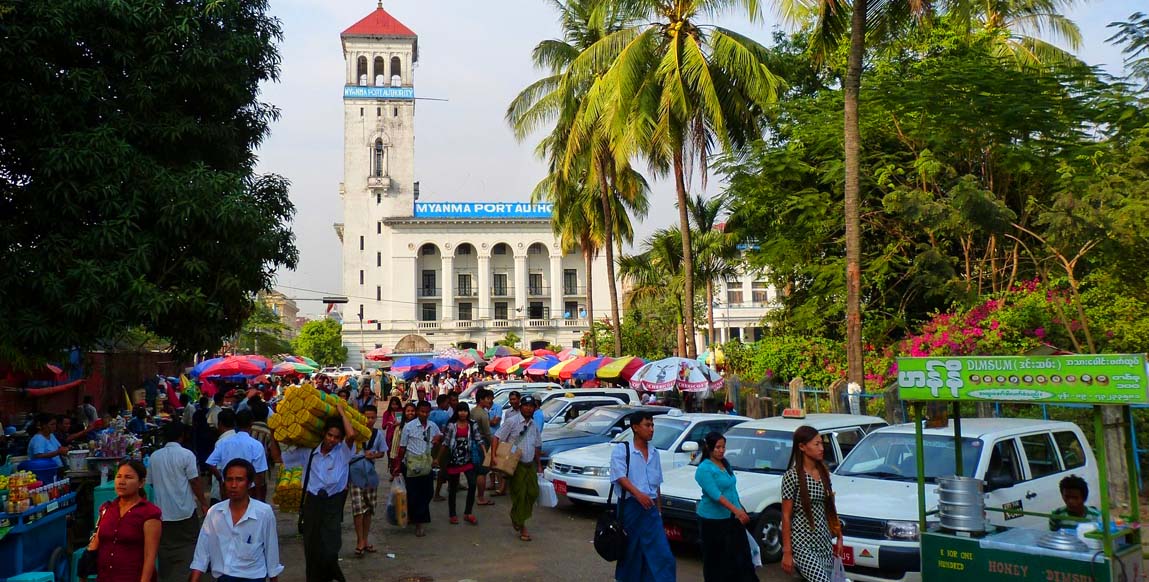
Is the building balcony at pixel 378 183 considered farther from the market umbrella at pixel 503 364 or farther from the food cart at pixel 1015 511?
the food cart at pixel 1015 511

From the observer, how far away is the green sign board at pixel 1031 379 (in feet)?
16.0

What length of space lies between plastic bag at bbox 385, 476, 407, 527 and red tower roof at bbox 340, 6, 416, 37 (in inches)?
2859

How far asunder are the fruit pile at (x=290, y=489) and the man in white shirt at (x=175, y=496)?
66.7 inches

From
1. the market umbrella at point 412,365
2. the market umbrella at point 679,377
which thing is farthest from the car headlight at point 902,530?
the market umbrella at point 412,365

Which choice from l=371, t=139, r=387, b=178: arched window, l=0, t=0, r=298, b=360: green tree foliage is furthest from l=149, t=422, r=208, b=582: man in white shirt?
l=371, t=139, r=387, b=178: arched window

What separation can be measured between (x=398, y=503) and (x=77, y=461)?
362 cm

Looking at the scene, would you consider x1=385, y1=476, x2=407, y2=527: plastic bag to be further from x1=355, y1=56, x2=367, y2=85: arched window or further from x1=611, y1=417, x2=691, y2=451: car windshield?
x1=355, y1=56, x2=367, y2=85: arched window

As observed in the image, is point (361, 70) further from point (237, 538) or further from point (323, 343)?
point (237, 538)

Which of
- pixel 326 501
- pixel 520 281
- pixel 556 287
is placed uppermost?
pixel 520 281

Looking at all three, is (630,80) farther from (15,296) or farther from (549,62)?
(15,296)

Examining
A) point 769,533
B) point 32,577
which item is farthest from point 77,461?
point 769,533

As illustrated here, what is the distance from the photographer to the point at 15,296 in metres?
7.52

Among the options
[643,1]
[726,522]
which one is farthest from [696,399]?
[726,522]

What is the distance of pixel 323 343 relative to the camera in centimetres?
7138
